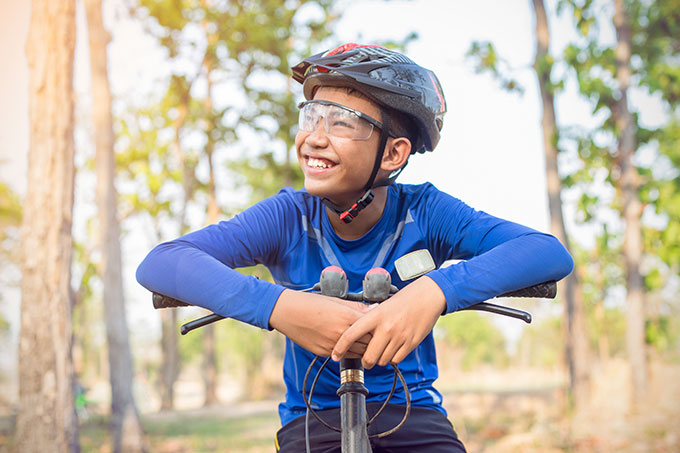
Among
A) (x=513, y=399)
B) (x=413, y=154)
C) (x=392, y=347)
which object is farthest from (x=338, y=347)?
(x=513, y=399)

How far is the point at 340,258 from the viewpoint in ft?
7.47

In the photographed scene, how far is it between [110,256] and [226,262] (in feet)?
28.1

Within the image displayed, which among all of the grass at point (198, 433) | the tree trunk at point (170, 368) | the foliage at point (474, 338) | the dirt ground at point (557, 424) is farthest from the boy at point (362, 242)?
the foliage at point (474, 338)

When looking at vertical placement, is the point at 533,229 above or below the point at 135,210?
below

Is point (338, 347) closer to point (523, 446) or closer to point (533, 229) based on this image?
point (533, 229)

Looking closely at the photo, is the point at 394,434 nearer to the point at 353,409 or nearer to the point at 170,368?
the point at 353,409

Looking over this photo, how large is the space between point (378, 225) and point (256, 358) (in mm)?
54676

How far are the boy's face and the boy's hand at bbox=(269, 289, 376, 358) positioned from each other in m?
0.60

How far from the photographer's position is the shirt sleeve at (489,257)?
181cm

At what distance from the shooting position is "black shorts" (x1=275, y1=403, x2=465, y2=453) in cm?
202

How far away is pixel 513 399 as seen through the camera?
16.4 metres

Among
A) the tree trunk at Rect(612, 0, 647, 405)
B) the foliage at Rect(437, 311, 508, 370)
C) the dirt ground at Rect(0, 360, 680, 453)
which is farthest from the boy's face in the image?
the foliage at Rect(437, 311, 508, 370)

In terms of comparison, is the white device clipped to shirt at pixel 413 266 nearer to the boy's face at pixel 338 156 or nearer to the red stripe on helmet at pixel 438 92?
the boy's face at pixel 338 156

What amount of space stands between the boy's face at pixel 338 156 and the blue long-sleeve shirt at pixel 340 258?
0.65 feet
